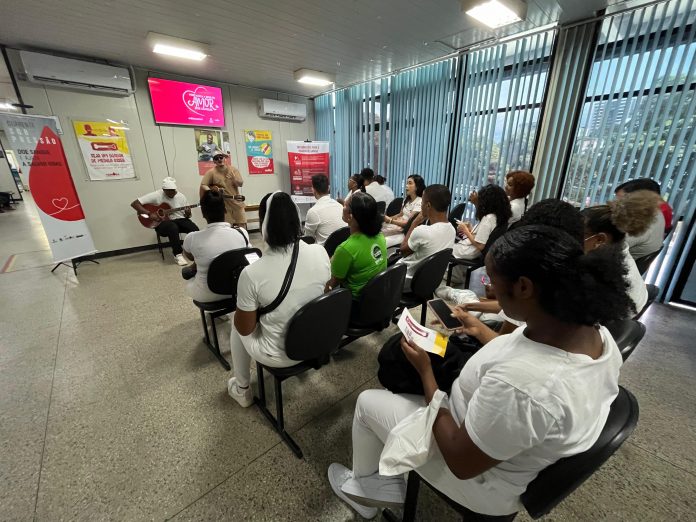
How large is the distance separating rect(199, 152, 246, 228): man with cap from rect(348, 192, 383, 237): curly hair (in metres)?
3.43

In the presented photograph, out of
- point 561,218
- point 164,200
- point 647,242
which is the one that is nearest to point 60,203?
point 164,200

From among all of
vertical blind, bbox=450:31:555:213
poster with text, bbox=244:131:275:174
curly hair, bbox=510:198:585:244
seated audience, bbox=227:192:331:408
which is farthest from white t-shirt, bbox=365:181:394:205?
seated audience, bbox=227:192:331:408

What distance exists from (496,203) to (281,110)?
482 centimetres

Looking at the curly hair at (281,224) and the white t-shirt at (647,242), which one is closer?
the curly hair at (281,224)

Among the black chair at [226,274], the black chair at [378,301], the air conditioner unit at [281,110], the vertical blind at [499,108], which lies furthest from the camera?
the air conditioner unit at [281,110]

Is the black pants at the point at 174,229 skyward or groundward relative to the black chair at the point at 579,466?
groundward

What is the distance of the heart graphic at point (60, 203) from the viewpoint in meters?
3.55

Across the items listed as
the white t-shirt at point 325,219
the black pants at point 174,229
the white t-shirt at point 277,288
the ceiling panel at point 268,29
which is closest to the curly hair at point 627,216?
the white t-shirt at point 277,288

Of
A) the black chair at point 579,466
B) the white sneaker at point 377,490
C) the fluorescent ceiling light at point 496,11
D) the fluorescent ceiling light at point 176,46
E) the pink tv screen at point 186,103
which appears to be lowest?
the white sneaker at point 377,490

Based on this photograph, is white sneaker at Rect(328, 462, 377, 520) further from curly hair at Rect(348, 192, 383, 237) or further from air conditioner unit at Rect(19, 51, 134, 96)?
air conditioner unit at Rect(19, 51, 134, 96)

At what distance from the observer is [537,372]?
23.8 inches

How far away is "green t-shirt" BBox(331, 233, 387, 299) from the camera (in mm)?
1744

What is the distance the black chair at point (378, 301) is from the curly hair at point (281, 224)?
1.75 feet

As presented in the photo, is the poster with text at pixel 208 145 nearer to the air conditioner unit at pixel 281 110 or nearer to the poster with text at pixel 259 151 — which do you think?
the poster with text at pixel 259 151
